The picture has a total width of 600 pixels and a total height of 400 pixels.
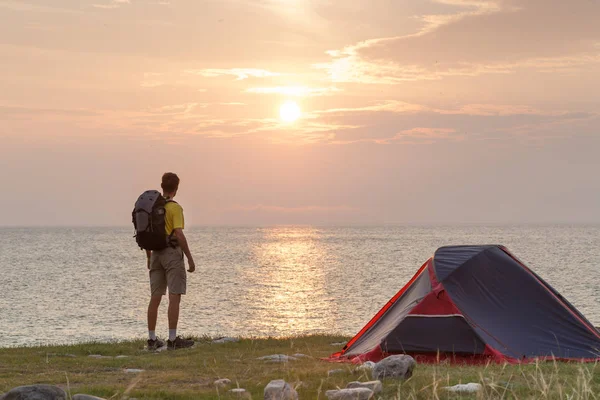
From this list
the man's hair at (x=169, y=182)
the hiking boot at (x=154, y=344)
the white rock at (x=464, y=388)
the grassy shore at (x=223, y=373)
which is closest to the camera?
the white rock at (x=464, y=388)

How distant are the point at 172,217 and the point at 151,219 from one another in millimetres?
426

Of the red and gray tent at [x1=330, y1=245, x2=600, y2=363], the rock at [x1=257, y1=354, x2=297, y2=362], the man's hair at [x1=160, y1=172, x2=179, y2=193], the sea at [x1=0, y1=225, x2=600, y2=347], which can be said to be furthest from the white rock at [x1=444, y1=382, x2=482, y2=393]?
the sea at [x1=0, y1=225, x2=600, y2=347]

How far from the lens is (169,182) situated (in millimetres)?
14031

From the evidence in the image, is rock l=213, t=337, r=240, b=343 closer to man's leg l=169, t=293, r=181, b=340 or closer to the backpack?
man's leg l=169, t=293, r=181, b=340

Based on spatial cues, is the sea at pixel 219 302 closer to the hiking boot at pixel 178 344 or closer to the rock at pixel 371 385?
the hiking boot at pixel 178 344

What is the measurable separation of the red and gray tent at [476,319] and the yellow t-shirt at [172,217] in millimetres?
3993

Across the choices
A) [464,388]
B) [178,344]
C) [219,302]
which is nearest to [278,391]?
[464,388]

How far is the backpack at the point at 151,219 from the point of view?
13852 millimetres

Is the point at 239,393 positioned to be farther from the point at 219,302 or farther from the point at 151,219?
the point at 219,302

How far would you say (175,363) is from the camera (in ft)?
41.2

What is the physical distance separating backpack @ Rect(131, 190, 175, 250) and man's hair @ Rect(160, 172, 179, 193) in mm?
197

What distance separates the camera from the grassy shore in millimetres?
8378

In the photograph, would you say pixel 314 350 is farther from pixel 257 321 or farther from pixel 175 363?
pixel 257 321

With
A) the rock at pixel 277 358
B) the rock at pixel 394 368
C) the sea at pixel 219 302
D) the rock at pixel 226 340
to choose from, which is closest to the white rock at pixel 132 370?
the rock at pixel 277 358
